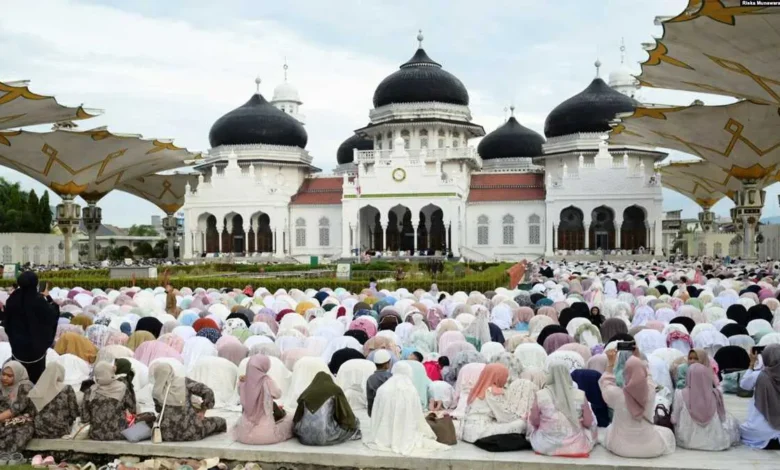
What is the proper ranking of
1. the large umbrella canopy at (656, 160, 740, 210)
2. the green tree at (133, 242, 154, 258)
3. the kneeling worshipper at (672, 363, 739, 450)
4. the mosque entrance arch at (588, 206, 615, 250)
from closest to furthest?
the kneeling worshipper at (672, 363, 739, 450) → the mosque entrance arch at (588, 206, 615, 250) → the large umbrella canopy at (656, 160, 740, 210) → the green tree at (133, 242, 154, 258)

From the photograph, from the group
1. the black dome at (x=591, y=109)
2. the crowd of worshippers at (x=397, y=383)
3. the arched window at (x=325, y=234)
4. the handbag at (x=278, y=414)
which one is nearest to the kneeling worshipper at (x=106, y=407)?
the crowd of worshippers at (x=397, y=383)

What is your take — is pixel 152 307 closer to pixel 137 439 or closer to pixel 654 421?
pixel 137 439

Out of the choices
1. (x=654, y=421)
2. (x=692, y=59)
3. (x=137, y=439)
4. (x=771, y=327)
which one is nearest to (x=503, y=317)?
(x=771, y=327)

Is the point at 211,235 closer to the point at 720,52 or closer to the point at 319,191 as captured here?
the point at 319,191

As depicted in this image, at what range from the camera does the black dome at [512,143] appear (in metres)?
50.8

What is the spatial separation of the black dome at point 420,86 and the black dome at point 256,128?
5.74 meters

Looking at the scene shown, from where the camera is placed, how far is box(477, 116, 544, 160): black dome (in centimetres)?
5081

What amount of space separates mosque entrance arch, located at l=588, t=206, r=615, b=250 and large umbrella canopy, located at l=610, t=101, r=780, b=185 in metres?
8.73

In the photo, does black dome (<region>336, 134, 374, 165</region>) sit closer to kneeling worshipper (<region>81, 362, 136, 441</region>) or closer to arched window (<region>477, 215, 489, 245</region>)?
arched window (<region>477, 215, 489, 245</region>)

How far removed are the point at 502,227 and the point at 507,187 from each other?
8.62ft

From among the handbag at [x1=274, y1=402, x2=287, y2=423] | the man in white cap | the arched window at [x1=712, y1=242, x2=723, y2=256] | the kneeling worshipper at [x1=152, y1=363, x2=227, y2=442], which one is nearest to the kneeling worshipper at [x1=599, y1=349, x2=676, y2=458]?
the man in white cap

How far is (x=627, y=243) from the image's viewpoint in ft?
137

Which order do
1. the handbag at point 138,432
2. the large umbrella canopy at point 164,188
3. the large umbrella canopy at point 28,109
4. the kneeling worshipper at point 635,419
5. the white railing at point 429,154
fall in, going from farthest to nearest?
the large umbrella canopy at point 164,188 → the white railing at point 429,154 → the large umbrella canopy at point 28,109 → the handbag at point 138,432 → the kneeling worshipper at point 635,419

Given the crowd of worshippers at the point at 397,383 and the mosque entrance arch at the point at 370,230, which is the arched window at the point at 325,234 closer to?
the mosque entrance arch at the point at 370,230
